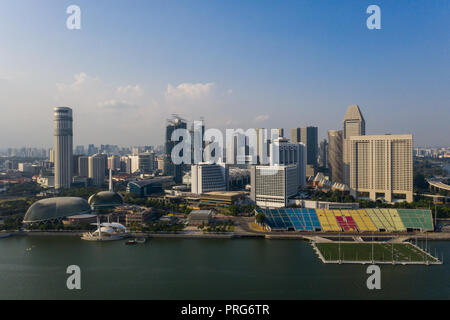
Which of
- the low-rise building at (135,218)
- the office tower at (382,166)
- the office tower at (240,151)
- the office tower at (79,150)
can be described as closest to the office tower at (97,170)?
the office tower at (240,151)

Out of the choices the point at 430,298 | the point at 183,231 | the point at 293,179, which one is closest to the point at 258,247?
the point at 183,231

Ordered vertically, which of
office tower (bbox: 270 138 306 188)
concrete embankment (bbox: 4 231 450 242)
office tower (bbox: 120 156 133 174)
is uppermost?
office tower (bbox: 270 138 306 188)

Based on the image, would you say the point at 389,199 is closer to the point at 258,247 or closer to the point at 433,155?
the point at 258,247

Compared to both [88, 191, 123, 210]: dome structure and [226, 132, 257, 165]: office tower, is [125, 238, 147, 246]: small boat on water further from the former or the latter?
[226, 132, 257, 165]: office tower

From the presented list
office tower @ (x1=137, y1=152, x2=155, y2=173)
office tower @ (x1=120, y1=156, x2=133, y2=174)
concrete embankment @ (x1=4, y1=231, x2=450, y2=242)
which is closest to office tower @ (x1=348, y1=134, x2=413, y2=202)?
concrete embankment @ (x1=4, y1=231, x2=450, y2=242)

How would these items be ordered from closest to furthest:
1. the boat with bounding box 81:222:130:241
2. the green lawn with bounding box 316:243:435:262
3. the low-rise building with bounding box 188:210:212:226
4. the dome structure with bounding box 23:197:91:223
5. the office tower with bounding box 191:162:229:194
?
the green lawn with bounding box 316:243:435:262
the boat with bounding box 81:222:130:241
the dome structure with bounding box 23:197:91:223
the low-rise building with bounding box 188:210:212:226
the office tower with bounding box 191:162:229:194

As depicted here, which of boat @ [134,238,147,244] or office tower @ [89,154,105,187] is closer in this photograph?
boat @ [134,238,147,244]

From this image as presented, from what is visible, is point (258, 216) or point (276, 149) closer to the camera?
point (258, 216)
